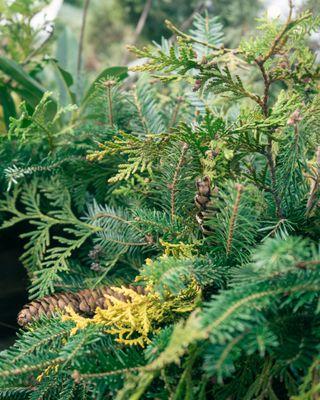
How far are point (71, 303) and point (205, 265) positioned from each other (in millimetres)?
163

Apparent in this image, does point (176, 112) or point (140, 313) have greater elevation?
point (176, 112)

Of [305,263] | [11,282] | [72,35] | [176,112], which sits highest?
[72,35]

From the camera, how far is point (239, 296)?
34cm

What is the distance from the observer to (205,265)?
0.42 meters

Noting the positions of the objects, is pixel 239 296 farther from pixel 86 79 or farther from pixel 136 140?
pixel 86 79

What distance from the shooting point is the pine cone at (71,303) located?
484 millimetres

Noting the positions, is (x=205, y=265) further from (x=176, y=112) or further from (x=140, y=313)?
(x=176, y=112)

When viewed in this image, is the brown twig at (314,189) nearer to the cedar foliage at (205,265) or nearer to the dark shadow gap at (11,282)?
the cedar foliage at (205,265)

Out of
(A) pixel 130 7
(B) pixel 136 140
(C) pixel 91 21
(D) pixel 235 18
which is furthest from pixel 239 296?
(C) pixel 91 21

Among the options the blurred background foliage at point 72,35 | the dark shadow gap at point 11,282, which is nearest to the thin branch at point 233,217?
the blurred background foliage at point 72,35

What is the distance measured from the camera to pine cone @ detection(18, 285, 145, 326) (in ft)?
1.59

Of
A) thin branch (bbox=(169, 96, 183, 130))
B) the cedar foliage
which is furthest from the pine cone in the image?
thin branch (bbox=(169, 96, 183, 130))

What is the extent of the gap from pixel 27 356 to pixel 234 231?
217 mm

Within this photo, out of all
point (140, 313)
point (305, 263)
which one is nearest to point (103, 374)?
point (140, 313)
